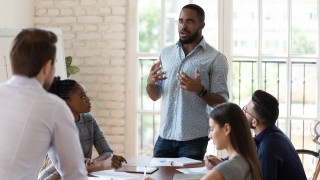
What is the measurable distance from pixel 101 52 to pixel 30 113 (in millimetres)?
3355

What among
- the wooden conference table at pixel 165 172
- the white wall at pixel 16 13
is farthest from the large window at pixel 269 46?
the wooden conference table at pixel 165 172

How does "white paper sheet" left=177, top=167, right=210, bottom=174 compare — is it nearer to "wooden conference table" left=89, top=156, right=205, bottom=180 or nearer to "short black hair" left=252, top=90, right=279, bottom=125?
"wooden conference table" left=89, top=156, right=205, bottom=180

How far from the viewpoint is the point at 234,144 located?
252cm

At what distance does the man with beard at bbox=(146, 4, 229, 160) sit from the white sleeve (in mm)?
1582

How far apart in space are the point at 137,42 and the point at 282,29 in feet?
4.26

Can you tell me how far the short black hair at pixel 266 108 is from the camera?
9.55 ft

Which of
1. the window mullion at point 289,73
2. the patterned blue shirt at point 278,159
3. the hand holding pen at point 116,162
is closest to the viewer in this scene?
the patterned blue shirt at point 278,159

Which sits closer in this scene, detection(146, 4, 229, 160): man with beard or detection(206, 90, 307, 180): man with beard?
detection(206, 90, 307, 180): man with beard

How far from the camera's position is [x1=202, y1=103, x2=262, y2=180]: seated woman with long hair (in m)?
2.39

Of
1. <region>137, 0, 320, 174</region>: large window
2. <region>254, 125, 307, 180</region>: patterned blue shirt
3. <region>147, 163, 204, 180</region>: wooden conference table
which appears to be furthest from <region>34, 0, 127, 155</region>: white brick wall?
<region>254, 125, 307, 180</region>: patterned blue shirt

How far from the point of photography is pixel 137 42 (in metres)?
5.24

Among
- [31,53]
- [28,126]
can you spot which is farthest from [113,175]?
[31,53]

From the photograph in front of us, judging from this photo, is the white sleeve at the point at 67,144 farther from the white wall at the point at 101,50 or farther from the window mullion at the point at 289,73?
the window mullion at the point at 289,73

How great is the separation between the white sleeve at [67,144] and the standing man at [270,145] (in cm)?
107
